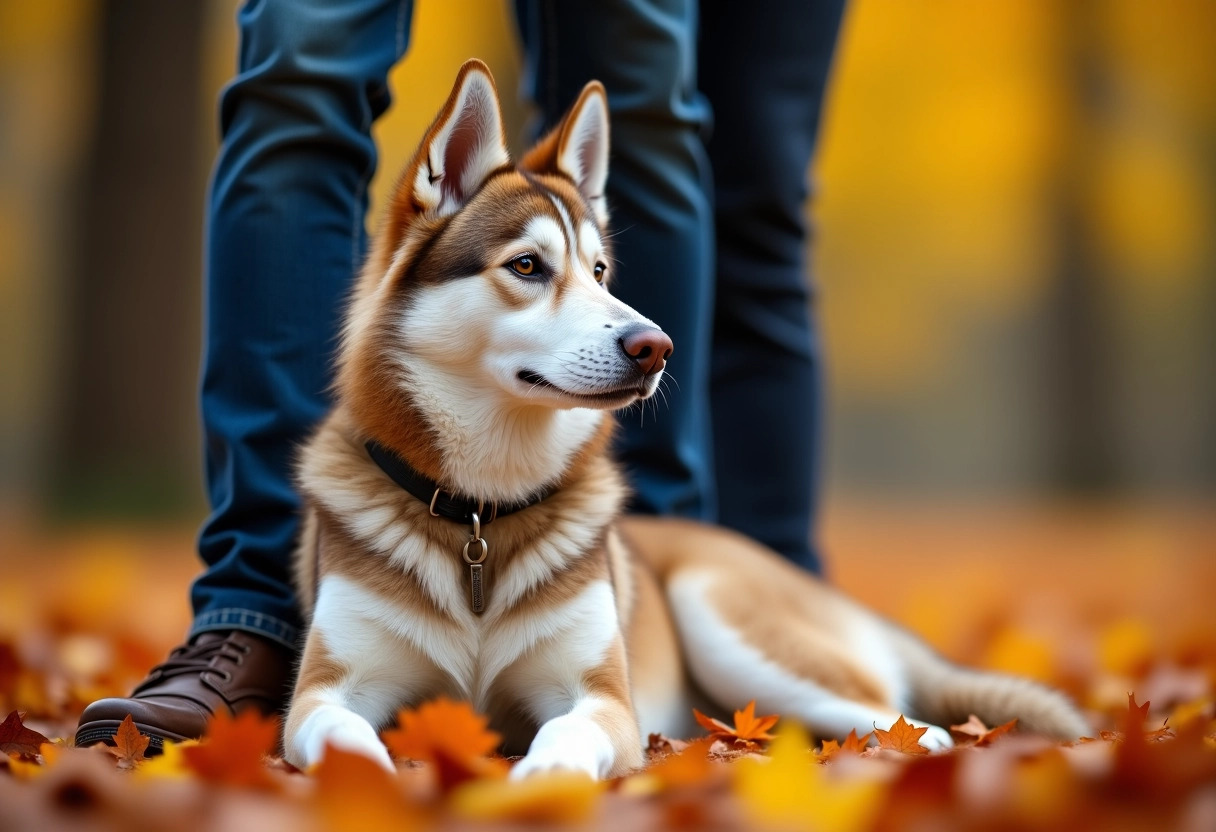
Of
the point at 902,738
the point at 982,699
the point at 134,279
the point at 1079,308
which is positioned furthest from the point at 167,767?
the point at 1079,308

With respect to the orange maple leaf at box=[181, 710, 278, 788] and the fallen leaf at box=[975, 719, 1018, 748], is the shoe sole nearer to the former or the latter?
the orange maple leaf at box=[181, 710, 278, 788]

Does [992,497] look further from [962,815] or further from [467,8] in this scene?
[962,815]

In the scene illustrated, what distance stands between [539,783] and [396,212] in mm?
1471

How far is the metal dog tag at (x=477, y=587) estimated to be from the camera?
2.21 metres

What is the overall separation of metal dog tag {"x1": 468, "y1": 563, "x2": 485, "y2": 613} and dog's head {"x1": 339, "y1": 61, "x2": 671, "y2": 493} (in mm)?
345

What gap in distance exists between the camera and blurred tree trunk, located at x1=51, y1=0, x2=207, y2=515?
784cm

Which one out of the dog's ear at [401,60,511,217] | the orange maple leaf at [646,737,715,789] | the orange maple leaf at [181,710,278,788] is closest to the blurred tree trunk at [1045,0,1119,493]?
the dog's ear at [401,60,511,217]

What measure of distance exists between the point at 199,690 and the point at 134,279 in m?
6.37

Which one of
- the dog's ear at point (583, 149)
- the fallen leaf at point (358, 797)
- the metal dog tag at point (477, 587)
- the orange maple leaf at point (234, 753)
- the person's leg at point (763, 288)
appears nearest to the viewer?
the fallen leaf at point (358, 797)

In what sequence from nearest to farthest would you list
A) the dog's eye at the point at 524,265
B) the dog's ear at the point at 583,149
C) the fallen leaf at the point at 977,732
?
the fallen leaf at the point at 977,732
the dog's eye at the point at 524,265
the dog's ear at the point at 583,149

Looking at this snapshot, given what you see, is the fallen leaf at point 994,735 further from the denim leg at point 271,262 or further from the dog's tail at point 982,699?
the denim leg at point 271,262

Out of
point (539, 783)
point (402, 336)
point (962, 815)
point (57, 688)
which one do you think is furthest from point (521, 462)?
point (57, 688)

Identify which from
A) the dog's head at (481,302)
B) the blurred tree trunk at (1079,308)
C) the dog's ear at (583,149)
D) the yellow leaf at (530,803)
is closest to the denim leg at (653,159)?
the dog's ear at (583,149)

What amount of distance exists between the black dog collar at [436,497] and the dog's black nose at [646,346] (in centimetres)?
41
